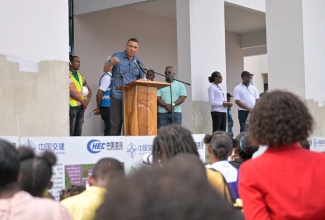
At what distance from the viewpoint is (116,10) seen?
14.5 metres

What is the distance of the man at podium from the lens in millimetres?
10203

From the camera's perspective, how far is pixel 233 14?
51.1ft

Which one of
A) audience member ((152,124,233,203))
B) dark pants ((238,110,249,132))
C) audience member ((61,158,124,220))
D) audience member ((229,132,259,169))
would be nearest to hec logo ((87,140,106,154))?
audience member ((229,132,259,169))

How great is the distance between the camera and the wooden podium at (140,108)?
26.4 ft

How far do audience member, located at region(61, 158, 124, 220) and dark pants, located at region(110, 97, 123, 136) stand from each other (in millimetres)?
5149

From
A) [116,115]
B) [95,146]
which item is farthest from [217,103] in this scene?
[95,146]

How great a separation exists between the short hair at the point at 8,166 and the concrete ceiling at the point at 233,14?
437 inches

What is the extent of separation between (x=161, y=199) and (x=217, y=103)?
10314 millimetres

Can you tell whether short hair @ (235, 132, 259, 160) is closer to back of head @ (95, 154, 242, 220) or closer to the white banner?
the white banner

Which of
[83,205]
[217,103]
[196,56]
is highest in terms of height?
[196,56]

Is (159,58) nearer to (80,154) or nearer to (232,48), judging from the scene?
(232,48)

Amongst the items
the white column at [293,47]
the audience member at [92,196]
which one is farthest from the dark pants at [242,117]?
the audience member at [92,196]

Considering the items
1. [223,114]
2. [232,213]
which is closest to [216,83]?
[223,114]

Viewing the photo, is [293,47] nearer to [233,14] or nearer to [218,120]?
[218,120]
